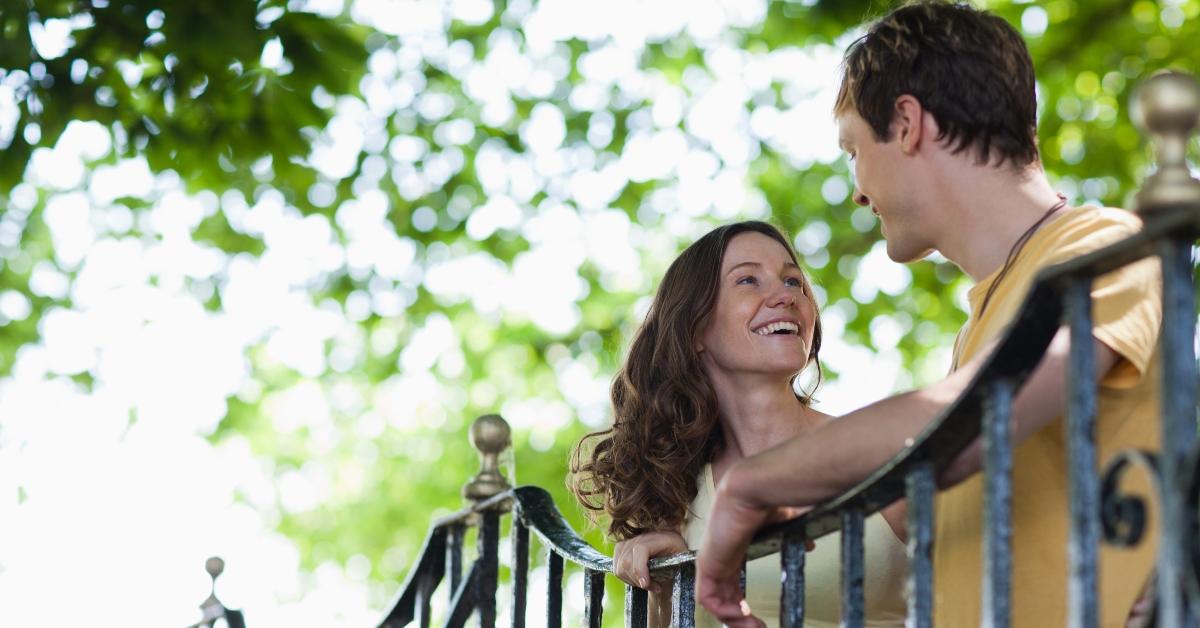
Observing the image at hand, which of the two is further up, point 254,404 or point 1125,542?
point 254,404

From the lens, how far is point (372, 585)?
670 inches

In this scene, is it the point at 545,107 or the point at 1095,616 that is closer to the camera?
the point at 1095,616

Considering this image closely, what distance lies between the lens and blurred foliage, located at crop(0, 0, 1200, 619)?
15.7 ft

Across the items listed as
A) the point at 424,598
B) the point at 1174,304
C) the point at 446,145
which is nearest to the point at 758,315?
the point at 424,598

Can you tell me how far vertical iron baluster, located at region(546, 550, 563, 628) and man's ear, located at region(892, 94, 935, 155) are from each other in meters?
1.11

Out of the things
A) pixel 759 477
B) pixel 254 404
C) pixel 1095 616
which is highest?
pixel 254 404

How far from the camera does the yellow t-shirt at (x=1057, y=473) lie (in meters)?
1.73

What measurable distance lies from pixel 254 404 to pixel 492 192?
3423mm

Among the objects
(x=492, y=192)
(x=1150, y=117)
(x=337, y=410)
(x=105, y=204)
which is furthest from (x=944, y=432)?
(x=337, y=410)

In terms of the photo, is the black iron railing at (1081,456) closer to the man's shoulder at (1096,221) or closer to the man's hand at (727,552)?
the man's hand at (727,552)

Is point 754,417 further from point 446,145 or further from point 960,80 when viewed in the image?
point 446,145

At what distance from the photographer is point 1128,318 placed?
5.56 feet

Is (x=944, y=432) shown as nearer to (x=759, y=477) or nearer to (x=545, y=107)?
(x=759, y=477)

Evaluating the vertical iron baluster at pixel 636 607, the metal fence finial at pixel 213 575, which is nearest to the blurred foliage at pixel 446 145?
the metal fence finial at pixel 213 575
